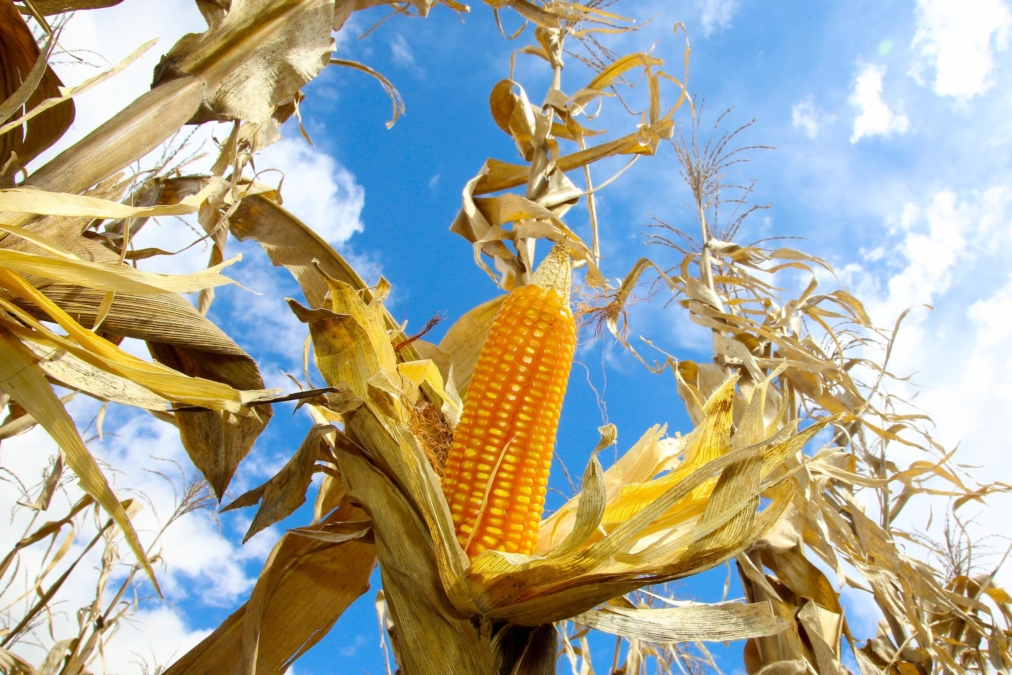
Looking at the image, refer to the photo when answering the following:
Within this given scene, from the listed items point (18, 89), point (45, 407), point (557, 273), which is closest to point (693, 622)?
point (557, 273)

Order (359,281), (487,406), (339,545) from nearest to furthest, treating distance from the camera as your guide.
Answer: (487,406) < (339,545) < (359,281)

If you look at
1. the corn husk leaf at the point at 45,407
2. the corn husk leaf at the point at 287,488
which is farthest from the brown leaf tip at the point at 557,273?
the corn husk leaf at the point at 45,407

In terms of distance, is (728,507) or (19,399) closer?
(19,399)

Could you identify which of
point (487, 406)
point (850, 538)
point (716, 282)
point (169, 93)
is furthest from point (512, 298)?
point (716, 282)

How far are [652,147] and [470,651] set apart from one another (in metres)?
1.80

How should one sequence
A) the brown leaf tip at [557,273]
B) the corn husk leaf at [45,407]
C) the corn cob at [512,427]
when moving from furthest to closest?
the brown leaf tip at [557,273]
the corn cob at [512,427]
the corn husk leaf at [45,407]

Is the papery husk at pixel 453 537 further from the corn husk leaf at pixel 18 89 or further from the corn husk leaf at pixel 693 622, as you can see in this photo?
the corn husk leaf at pixel 18 89

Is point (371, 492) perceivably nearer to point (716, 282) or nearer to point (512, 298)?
point (512, 298)

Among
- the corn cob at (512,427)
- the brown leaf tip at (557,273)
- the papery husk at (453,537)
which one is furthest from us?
the brown leaf tip at (557,273)

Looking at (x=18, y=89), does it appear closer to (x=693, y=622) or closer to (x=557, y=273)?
(x=557, y=273)

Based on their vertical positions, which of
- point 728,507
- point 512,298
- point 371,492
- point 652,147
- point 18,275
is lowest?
point 728,507

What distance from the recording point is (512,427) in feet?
4.59

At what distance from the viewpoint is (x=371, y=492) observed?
1.27 m

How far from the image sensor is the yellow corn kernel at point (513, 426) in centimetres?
133
